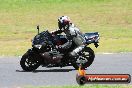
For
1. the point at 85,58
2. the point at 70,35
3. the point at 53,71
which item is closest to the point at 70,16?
the point at 85,58

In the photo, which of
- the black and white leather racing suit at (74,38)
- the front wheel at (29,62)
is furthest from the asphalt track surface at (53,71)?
the black and white leather racing suit at (74,38)

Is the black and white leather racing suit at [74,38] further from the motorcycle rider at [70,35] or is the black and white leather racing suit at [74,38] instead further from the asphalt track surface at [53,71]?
the asphalt track surface at [53,71]

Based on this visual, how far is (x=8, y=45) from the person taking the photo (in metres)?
27.0

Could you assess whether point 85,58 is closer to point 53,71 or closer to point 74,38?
point 74,38

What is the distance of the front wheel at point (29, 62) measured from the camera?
17672mm

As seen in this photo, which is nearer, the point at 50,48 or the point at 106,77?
the point at 106,77

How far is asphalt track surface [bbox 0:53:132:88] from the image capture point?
51.3 ft

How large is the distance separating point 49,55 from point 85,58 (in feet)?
3.74

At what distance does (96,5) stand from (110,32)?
15.1 metres

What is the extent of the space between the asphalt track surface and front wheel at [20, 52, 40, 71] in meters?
0.17

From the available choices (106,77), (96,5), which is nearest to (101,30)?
(96,5)

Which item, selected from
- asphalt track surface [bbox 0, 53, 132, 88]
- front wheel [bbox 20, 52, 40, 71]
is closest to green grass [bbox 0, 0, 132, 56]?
asphalt track surface [bbox 0, 53, 132, 88]

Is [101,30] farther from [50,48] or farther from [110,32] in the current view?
[50,48]

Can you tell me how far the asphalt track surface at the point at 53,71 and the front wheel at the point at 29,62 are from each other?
173mm
